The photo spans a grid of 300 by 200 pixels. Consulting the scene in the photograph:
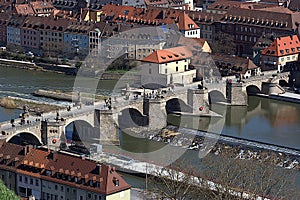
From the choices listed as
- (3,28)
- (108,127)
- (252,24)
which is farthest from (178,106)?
(3,28)

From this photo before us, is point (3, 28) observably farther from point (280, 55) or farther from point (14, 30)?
point (280, 55)

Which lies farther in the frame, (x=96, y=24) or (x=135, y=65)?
(x=96, y=24)

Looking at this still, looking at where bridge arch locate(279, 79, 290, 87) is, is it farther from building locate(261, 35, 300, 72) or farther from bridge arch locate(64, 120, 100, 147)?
bridge arch locate(64, 120, 100, 147)

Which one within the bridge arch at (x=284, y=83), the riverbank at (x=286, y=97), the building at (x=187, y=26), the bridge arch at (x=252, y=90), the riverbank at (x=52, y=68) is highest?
the building at (x=187, y=26)

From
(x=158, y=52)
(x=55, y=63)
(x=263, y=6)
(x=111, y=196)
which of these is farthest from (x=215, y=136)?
(x=263, y=6)

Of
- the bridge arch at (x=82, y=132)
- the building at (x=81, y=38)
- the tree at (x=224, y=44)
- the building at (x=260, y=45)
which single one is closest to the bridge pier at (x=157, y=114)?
the bridge arch at (x=82, y=132)

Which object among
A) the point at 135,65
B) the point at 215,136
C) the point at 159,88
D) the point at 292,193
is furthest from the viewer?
the point at 135,65

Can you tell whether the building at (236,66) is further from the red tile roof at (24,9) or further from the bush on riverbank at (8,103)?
the red tile roof at (24,9)

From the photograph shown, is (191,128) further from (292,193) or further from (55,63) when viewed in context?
(55,63)
